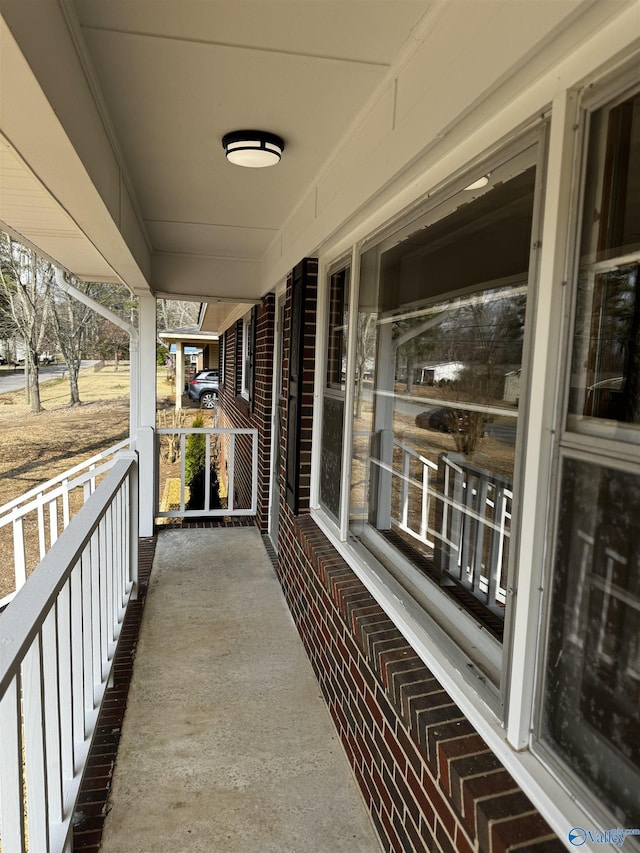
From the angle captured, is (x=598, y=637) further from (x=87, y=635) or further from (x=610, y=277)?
(x=87, y=635)

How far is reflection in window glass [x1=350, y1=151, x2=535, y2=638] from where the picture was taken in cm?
167

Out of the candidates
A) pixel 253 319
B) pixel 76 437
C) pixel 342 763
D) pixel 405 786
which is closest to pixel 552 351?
pixel 405 786

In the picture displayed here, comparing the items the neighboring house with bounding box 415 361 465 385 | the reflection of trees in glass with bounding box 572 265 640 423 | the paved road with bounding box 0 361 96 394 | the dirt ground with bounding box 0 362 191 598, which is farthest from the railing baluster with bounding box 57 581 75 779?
the paved road with bounding box 0 361 96 394

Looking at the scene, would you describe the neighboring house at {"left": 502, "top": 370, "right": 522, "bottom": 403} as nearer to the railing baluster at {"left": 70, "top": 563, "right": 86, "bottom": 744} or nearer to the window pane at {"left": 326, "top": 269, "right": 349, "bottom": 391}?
the window pane at {"left": 326, "top": 269, "right": 349, "bottom": 391}

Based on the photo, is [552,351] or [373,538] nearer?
[552,351]

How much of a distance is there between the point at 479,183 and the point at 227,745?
7.78ft

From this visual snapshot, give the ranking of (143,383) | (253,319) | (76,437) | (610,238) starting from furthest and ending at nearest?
(76,437), (253,319), (143,383), (610,238)

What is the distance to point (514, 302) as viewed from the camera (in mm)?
1620

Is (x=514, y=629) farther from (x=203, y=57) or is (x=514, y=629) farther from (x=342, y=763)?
(x=203, y=57)

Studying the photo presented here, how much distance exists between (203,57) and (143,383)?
11.9ft

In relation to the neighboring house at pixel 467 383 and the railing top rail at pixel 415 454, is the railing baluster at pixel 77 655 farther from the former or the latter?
the railing top rail at pixel 415 454

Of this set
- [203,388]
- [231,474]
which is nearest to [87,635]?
[231,474]

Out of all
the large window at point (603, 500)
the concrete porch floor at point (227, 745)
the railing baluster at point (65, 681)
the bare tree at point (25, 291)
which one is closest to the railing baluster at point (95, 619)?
the concrete porch floor at point (227, 745)

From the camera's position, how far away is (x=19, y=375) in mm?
23531
